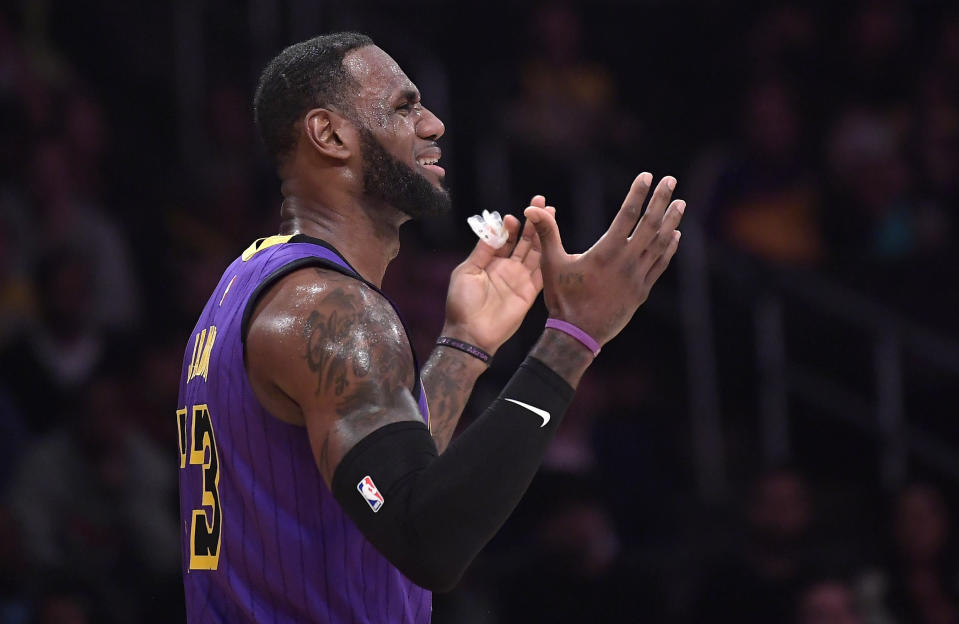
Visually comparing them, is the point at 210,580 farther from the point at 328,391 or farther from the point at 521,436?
the point at 521,436

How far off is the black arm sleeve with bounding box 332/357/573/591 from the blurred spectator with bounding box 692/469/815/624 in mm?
4153

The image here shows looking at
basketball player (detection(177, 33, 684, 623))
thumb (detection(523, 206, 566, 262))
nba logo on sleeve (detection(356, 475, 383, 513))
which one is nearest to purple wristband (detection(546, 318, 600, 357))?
basketball player (detection(177, 33, 684, 623))

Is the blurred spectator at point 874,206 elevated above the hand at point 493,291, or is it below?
above

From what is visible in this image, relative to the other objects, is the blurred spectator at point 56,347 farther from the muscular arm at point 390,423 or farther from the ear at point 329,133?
the muscular arm at point 390,423

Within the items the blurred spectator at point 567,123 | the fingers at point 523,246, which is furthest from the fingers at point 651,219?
the blurred spectator at point 567,123

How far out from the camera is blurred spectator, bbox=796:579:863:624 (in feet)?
20.3

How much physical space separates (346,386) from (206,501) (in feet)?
1.81

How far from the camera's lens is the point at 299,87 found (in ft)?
10.6

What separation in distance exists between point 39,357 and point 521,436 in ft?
16.4

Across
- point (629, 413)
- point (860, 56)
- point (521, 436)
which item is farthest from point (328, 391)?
point (860, 56)

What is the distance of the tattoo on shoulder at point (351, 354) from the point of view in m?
2.56

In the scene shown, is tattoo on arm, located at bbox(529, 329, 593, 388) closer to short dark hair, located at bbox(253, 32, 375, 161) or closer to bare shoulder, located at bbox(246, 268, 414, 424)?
bare shoulder, located at bbox(246, 268, 414, 424)

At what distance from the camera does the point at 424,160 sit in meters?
3.33

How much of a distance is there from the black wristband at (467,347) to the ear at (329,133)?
709mm
